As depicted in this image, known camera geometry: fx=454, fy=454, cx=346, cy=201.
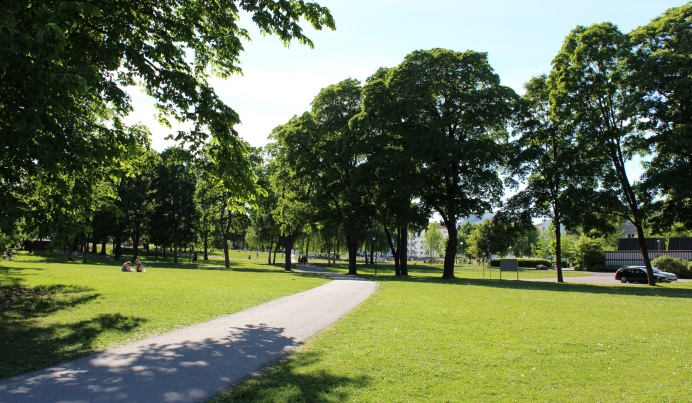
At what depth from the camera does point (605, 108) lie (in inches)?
1261

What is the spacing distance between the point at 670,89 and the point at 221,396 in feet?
102

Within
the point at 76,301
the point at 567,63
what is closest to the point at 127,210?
the point at 76,301

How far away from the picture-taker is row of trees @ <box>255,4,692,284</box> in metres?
28.3

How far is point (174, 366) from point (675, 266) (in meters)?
54.3

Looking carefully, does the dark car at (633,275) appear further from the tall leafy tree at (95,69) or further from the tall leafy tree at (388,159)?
the tall leafy tree at (95,69)

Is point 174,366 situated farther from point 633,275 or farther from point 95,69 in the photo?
point 633,275

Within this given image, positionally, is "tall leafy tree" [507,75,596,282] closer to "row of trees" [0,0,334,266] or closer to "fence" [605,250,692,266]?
"row of trees" [0,0,334,266]

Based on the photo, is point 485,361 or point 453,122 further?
point 453,122

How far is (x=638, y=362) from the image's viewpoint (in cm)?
768

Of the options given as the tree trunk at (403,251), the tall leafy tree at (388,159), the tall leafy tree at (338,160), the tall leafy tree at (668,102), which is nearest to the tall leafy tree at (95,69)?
the tall leafy tree at (388,159)

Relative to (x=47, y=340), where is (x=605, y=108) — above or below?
above

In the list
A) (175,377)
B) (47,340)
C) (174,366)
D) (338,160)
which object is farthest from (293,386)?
(338,160)

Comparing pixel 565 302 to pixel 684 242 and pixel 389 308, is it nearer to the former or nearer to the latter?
pixel 389 308

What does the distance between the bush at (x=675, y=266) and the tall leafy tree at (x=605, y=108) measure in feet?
62.7
